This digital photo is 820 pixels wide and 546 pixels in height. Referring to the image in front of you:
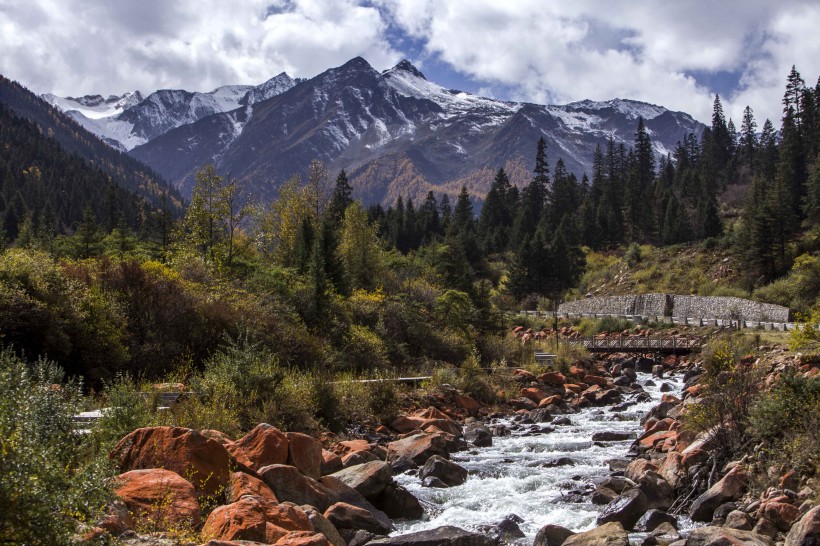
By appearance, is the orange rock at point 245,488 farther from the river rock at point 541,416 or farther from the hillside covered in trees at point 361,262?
the river rock at point 541,416

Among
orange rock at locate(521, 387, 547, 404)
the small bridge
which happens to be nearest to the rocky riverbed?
orange rock at locate(521, 387, 547, 404)

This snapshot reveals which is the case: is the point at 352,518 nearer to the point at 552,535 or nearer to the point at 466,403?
the point at 552,535

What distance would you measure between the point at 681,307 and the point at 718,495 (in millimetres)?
41907

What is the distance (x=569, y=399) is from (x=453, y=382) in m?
5.07

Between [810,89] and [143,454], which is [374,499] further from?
[810,89]

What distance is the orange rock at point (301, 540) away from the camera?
24.7 ft

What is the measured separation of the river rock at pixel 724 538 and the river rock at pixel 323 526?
196 inches

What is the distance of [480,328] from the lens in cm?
3575

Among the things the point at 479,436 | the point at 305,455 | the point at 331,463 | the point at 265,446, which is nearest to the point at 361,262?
the point at 479,436

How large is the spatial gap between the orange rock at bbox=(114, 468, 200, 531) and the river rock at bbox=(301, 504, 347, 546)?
5.34ft

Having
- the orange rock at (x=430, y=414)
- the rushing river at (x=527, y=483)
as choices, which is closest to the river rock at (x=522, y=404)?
the rushing river at (x=527, y=483)

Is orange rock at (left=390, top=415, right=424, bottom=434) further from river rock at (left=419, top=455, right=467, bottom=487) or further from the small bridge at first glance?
the small bridge

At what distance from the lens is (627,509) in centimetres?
1152

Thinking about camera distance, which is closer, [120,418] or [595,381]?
[120,418]
